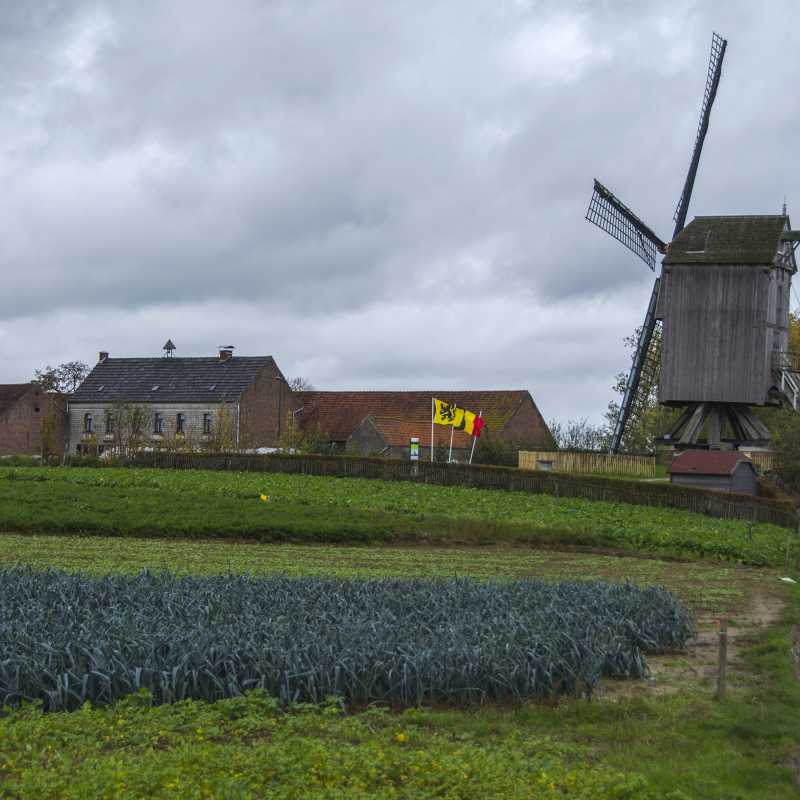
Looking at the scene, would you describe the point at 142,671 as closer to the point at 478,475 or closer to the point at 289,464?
the point at 478,475

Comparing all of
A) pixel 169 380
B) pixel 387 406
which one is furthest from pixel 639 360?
pixel 169 380

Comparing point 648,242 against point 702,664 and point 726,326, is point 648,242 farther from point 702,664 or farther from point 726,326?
point 702,664

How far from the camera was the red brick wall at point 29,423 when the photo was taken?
77750 mm

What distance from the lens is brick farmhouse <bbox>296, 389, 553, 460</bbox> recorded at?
6981cm

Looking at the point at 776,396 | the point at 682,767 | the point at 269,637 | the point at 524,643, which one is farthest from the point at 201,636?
the point at 776,396

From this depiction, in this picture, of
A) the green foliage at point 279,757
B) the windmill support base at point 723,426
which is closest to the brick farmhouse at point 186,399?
the windmill support base at point 723,426

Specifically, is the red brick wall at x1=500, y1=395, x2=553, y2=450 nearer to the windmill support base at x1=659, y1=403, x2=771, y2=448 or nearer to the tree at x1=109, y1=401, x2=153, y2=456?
the tree at x1=109, y1=401, x2=153, y2=456

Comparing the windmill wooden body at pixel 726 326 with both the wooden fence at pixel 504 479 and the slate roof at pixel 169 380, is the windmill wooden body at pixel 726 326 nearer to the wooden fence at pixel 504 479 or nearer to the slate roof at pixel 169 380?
the wooden fence at pixel 504 479

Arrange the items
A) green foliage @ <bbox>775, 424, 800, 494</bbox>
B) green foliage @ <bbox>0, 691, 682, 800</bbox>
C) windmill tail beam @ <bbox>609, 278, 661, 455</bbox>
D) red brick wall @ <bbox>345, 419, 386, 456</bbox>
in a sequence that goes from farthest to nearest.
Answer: red brick wall @ <bbox>345, 419, 386, 456</bbox> < windmill tail beam @ <bbox>609, 278, 661, 455</bbox> < green foliage @ <bbox>775, 424, 800, 494</bbox> < green foliage @ <bbox>0, 691, 682, 800</bbox>

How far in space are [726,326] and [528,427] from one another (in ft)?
96.0

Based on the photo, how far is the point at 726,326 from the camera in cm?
4625

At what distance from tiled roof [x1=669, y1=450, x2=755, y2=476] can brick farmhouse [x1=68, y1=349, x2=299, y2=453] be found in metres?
33.8

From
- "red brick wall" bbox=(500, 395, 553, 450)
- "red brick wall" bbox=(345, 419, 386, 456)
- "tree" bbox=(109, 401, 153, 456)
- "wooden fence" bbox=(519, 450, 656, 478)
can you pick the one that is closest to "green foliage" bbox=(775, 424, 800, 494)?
"wooden fence" bbox=(519, 450, 656, 478)

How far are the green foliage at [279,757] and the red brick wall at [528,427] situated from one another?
60.6 metres
